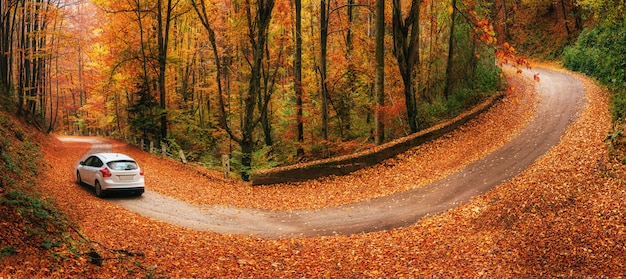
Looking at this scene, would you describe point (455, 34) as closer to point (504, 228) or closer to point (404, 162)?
point (404, 162)

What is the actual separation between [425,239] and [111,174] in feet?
36.0

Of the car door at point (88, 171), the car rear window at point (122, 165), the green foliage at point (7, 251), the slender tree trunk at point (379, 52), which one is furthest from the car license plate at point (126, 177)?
the slender tree trunk at point (379, 52)

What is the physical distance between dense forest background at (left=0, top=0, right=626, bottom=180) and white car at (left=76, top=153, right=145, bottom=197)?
6777 millimetres

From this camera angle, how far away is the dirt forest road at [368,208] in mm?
12023

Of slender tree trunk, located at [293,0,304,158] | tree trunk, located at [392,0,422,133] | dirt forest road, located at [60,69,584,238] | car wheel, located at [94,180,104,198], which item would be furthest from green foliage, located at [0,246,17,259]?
slender tree trunk, located at [293,0,304,158]

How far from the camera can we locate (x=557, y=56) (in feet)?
119

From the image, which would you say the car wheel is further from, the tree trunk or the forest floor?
the tree trunk

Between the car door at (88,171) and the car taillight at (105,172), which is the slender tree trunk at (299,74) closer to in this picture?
the car door at (88,171)

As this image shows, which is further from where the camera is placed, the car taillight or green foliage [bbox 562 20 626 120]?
green foliage [bbox 562 20 626 120]

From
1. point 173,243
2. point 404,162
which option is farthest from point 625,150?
point 173,243

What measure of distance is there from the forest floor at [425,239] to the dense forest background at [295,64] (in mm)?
6705

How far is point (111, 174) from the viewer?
14109mm

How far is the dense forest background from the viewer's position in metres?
20.8

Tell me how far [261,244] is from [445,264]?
4.72m
